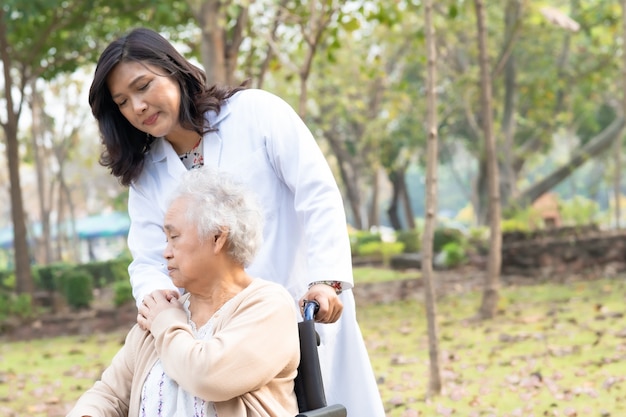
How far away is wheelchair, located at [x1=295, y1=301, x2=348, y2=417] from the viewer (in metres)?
2.41

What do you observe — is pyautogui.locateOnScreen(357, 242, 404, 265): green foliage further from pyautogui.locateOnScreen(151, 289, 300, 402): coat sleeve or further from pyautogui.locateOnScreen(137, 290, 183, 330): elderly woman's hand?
pyautogui.locateOnScreen(151, 289, 300, 402): coat sleeve

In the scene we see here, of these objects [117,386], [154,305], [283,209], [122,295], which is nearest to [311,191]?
[283,209]

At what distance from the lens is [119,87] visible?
2.63m

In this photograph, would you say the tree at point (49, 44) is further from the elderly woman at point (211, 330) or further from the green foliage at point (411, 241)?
the green foliage at point (411, 241)

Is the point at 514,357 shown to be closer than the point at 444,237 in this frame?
Yes

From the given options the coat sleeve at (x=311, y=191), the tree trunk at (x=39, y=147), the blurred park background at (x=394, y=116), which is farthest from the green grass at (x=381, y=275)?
the coat sleeve at (x=311, y=191)

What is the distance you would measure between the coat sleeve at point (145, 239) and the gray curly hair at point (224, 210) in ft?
1.27

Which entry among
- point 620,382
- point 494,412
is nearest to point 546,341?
point 620,382

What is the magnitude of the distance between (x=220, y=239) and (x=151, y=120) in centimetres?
48

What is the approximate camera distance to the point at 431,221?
579 centimetres

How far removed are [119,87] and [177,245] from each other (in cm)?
52

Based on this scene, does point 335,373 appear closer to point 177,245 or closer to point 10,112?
point 177,245

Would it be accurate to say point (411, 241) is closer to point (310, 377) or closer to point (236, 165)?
point (236, 165)

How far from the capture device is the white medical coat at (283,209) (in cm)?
270
